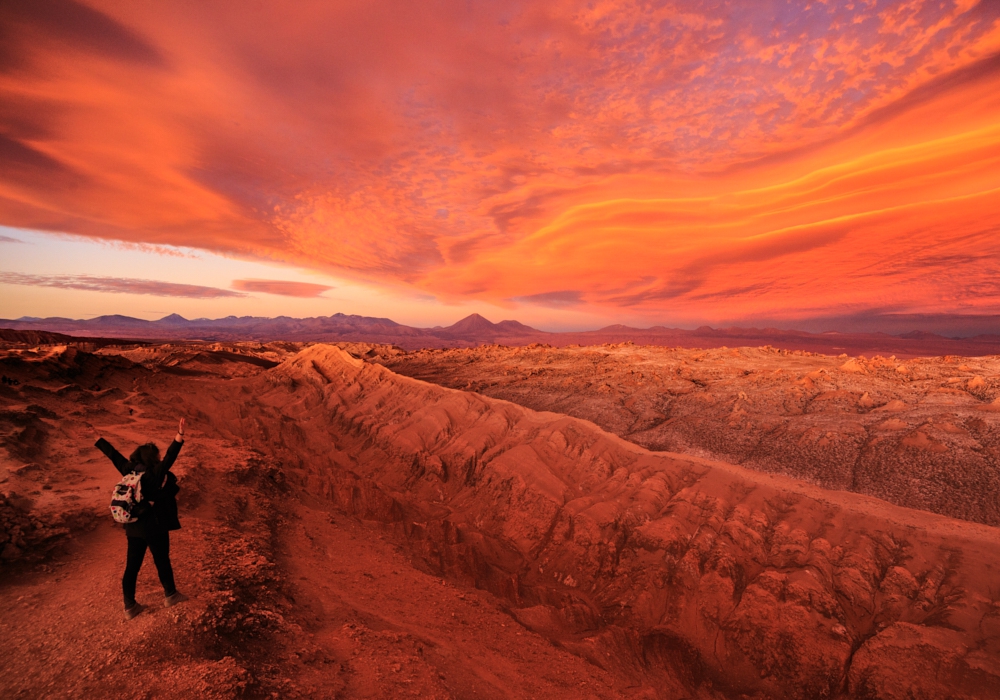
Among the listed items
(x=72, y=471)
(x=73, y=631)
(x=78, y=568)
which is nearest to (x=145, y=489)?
(x=73, y=631)

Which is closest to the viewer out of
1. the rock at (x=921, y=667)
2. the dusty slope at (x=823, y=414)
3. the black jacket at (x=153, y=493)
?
the black jacket at (x=153, y=493)

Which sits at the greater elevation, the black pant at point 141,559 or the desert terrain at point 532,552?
the black pant at point 141,559

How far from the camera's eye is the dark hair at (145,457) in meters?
5.16

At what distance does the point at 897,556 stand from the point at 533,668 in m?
7.68

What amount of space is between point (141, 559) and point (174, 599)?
3.08 feet

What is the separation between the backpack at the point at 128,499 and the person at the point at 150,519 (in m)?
0.04

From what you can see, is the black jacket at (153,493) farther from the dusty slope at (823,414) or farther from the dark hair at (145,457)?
the dusty slope at (823,414)

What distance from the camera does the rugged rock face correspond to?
6.92m

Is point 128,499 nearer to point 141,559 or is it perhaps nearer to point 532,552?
point 141,559

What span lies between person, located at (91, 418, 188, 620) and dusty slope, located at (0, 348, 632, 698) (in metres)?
0.33

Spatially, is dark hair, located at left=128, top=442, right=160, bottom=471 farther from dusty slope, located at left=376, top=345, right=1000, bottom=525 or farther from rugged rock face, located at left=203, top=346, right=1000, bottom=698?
dusty slope, located at left=376, top=345, right=1000, bottom=525

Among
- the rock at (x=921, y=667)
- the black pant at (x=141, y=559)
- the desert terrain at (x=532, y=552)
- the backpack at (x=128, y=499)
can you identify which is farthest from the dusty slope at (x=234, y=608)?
the rock at (x=921, y=667)

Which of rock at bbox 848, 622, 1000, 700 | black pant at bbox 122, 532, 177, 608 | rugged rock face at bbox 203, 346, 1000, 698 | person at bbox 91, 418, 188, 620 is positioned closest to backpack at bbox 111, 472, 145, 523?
person at bbox 91, 418, 188, 620

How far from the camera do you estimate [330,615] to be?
6.41 metres
